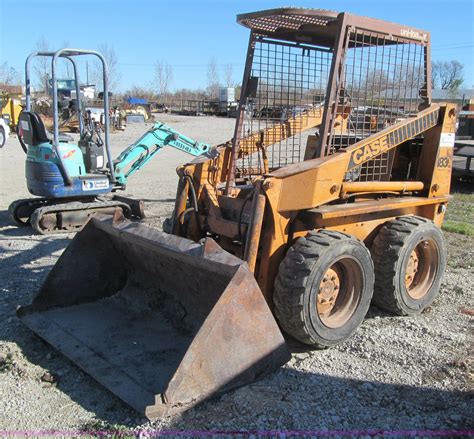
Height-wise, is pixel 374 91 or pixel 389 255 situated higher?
pixel 374 91

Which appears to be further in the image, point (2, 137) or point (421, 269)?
point (2, 137)

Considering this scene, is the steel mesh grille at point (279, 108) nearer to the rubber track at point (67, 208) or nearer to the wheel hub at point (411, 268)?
the wheel hub at point (411, 268)

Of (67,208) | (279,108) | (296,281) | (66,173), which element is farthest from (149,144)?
(296,281)

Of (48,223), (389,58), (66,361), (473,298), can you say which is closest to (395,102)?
(389,58)

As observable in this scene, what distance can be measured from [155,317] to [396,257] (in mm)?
2065

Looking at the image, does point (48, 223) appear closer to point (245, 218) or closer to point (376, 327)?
point (245, 218)

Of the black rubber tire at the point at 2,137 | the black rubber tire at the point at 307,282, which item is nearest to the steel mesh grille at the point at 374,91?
the black rubber tire at the point at 307,282

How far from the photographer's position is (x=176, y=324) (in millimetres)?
4332

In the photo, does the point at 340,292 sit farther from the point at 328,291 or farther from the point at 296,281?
the point at 296,281

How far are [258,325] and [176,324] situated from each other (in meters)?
1.06

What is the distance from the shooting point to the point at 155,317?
176 inches

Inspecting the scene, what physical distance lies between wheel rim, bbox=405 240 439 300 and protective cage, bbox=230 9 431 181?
0.78 meters

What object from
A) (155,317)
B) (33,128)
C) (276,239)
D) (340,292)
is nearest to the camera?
(276,239)

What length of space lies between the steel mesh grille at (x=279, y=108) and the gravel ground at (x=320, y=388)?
1883mm
